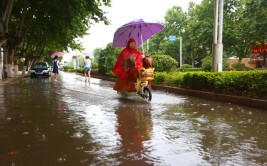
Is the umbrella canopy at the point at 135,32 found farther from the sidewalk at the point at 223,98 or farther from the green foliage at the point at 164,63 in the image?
the green foliage at the point at 164,63

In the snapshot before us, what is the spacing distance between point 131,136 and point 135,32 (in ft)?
24.3

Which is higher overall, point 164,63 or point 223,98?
point 164,63

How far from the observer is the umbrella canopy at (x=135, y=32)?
488 inches

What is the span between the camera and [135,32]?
42.1 feet

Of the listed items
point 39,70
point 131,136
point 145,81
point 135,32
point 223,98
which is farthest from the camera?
point 39,70

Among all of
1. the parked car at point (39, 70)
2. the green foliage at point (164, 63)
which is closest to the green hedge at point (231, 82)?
the green foliage at point (164, 63)

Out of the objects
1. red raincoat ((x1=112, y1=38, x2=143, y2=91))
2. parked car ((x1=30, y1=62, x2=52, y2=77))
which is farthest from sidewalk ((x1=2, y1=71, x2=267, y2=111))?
parked car ((x1=30, y1=62, x2=52, y2=77))

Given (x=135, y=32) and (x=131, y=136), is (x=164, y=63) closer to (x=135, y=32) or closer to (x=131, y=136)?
(x=135, y=32)

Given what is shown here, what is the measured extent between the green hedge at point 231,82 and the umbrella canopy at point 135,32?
2813 mm

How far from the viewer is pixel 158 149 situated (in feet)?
16.7

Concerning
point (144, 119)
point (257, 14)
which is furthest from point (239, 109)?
point (257, 14)

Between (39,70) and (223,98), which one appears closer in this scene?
(223,98)

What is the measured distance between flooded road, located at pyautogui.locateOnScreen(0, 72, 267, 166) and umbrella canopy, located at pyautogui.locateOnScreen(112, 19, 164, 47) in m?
3.78

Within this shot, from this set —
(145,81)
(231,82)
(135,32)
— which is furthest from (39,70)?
(231,82)
